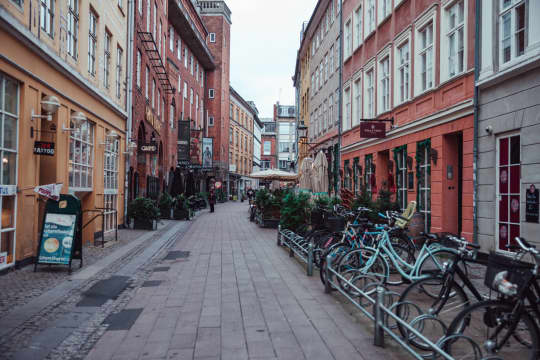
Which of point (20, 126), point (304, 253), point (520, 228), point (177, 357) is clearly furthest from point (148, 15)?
point (177, 357)

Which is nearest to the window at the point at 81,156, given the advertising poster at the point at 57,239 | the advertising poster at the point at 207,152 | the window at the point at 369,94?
the advertising poster at the point at 57,239

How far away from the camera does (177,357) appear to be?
432 cm

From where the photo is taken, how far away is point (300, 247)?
9.45 m

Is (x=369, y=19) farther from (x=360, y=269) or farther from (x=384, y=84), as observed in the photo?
(x=360, y=269)

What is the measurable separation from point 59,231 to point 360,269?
5481 mm

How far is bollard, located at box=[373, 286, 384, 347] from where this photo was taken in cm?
453

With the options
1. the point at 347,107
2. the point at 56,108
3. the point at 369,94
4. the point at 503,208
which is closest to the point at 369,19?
the point at 369,94

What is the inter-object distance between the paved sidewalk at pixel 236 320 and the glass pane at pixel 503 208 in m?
4.28

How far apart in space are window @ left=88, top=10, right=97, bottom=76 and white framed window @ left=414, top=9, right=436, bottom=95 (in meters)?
9.55

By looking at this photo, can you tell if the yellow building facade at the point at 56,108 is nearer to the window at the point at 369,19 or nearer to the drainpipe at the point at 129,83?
the drainpipe at the point at 129,83

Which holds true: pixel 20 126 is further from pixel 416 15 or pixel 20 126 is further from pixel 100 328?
pixel 416 15

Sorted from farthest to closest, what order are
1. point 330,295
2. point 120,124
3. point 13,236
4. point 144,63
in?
point 144,63 → point 120,124 → point 13,236 → point 330,295

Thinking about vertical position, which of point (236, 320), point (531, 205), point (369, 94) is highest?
point (369, 94)

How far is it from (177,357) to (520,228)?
7.25 metres
